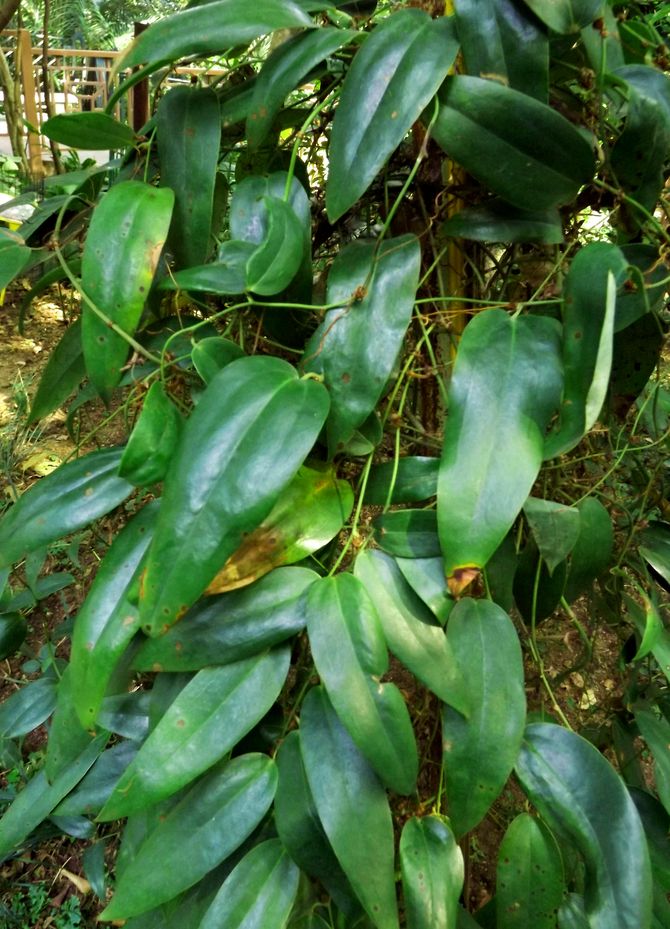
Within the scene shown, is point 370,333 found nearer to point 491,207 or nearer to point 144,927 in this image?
point 491,207

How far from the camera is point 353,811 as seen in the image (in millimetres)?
423

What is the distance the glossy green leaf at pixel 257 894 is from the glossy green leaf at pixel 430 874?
0.23 ft

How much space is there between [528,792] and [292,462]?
0.83ft

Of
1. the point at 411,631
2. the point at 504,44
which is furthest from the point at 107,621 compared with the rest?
the point at 504,44

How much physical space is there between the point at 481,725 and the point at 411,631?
0.07 meters

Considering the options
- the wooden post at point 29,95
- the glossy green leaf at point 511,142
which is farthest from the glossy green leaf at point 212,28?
the wooden post at point 29,95

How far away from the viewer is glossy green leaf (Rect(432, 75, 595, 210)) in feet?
1.37

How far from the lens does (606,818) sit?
0.45 m

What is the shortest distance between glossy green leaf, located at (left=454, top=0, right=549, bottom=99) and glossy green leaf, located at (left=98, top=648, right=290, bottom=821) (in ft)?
1.17

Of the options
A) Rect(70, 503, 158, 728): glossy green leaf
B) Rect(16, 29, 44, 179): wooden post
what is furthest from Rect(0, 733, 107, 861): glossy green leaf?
Rect(16, 29, 44, 179): wooden post

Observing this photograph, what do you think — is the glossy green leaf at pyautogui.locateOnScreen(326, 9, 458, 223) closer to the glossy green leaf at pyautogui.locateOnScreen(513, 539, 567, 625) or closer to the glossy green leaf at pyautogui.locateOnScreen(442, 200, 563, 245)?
the glossy green leaf at pyautogui.locateOnScreen(442, 200, 563, 245)

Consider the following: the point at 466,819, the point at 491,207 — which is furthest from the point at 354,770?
the point at 491,207

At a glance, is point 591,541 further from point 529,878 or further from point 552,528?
point 529,878

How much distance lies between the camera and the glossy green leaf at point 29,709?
76cm
